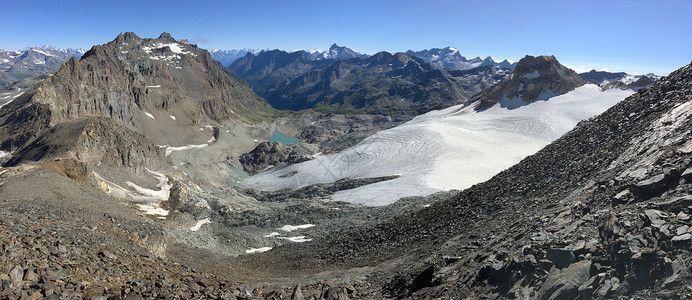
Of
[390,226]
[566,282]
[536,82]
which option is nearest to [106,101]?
[390,226]

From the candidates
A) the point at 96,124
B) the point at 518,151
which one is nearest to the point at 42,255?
the point at 96,124

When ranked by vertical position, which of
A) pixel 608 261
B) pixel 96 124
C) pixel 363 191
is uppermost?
pixel 96 124

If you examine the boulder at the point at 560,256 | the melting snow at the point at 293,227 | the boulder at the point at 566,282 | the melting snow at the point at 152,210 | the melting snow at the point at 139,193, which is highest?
the boulder at the point at 560,256

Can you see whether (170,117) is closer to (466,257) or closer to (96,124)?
(96,124)

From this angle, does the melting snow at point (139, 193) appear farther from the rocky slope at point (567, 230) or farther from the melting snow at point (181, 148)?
the melting snow at point (181, 148)

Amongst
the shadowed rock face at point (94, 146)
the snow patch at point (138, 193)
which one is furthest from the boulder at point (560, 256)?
the shadowed rock face at point (94, 146)

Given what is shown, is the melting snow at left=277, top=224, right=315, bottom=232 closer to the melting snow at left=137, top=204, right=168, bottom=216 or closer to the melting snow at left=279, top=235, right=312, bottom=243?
the melting snow at left=279, top=235, right=312, bottom=243
